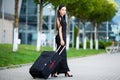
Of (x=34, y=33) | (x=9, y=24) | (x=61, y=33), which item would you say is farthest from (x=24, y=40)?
(x=61, y=33)

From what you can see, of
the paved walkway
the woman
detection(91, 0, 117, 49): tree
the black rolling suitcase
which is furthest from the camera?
detection(91, 0, 117, 49): tree

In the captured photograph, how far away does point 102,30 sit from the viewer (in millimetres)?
73750

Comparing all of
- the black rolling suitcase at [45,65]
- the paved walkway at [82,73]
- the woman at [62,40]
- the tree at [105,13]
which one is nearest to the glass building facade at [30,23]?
the tree at [105,13]

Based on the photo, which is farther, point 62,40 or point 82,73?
point 82,73

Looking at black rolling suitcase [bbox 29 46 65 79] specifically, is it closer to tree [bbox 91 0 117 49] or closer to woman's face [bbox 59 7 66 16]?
woman's face [bbox 59 7 66 16]

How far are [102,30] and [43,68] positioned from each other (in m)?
61.0

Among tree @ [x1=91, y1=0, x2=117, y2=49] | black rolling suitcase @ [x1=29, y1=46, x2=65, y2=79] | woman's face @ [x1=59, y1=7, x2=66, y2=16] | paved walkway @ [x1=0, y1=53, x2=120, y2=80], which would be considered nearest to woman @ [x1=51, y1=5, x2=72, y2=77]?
woman's face @ [x1=59, y1=7, x2=66, y2=16]

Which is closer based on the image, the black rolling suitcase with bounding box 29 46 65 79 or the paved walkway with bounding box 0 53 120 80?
the black rolling suitcase with bounding box 29 46 65 79

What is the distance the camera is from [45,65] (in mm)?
13359

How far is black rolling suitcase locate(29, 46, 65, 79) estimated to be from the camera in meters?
13.4

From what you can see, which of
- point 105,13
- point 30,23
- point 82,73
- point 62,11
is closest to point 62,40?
point 62,11

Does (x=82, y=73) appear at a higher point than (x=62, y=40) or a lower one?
lower

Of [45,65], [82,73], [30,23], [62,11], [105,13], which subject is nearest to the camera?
[45,65]

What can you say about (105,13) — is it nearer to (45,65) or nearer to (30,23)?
(30,23)
